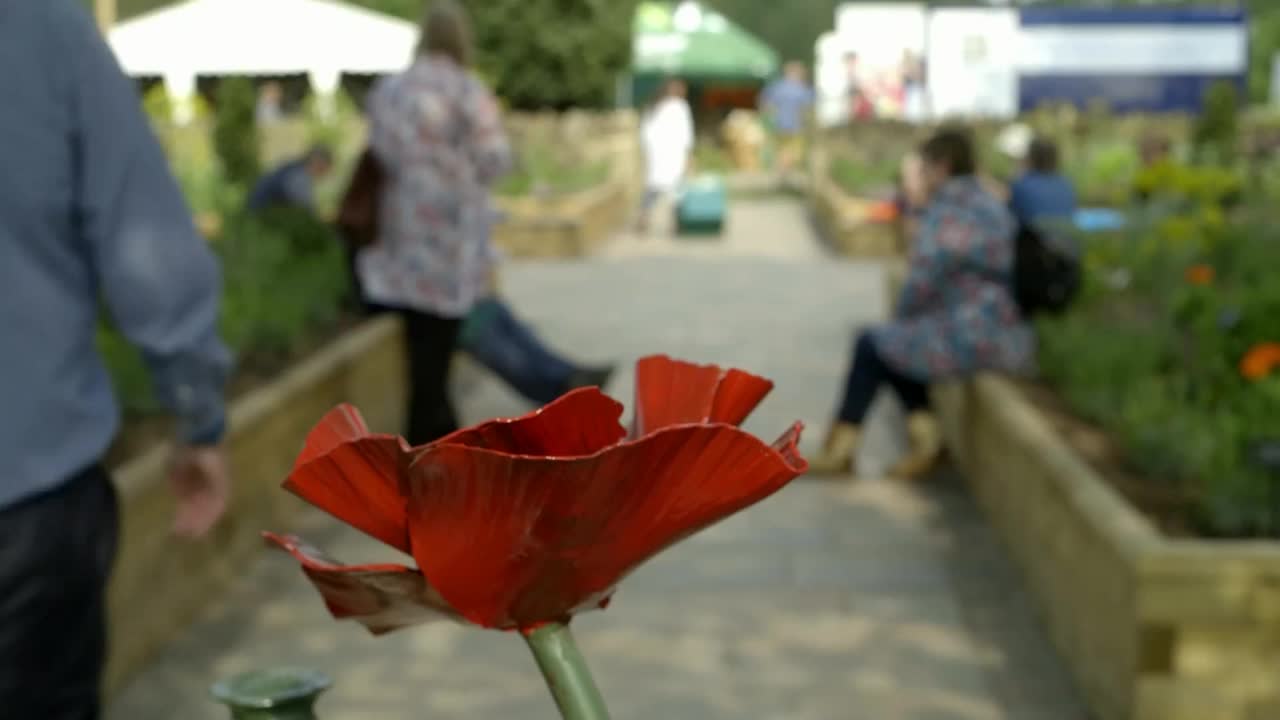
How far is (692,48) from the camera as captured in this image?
168ft

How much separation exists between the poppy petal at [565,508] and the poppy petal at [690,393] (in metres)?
0.04

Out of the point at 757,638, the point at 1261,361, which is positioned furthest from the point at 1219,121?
the point at 757,638

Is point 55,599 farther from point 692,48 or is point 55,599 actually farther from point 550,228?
point 692,48

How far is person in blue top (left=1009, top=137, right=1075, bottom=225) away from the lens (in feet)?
37.2

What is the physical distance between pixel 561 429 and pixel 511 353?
7702 millimetres

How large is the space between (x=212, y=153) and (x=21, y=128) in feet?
80.1

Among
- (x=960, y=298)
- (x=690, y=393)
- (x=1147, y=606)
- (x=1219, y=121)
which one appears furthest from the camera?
(x=1219, y=121)

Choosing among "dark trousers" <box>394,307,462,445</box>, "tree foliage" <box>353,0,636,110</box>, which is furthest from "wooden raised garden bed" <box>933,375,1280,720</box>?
"tree foliage" <box>353,0,636,110</box>

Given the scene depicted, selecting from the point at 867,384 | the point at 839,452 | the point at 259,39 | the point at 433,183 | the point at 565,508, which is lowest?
the point at 839,452

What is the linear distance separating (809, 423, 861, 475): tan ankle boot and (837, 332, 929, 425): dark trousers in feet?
0.13

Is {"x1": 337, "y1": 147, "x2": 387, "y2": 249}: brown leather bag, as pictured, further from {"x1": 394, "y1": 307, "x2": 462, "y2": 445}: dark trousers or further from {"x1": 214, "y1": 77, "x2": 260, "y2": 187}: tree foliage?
{"x1": 214, "y1": 77, "x2": 260, "y2": 187}: tree foliage

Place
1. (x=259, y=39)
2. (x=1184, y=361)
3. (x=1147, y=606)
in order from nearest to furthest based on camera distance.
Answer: (x=1147, y=606) → (x=1184, y=361) → (x=259, y=39)

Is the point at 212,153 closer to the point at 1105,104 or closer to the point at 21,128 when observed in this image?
the point at 1105,104

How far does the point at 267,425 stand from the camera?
668cm
